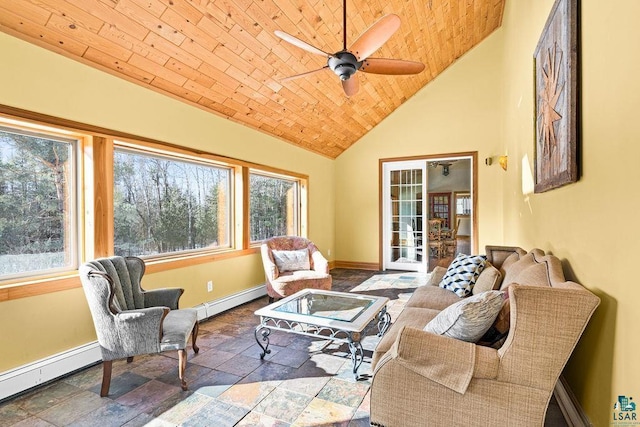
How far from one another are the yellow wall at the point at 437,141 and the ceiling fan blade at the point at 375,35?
272 centimetres

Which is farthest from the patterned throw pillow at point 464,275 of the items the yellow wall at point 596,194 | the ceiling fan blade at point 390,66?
the ceiling fan blade at point 390,66

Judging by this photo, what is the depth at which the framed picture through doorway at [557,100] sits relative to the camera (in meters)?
1.71

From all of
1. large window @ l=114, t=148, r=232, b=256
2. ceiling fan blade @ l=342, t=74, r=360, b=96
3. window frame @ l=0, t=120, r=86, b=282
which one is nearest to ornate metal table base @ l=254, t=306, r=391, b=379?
large window @ l=114, t=148, r=232, b=256

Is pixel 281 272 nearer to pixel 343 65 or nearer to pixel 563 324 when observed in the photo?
pixel 343 65

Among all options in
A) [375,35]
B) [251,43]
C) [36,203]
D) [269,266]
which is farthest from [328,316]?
[251,43]

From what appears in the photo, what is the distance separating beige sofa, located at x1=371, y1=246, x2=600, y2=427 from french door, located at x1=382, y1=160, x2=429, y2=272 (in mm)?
4656

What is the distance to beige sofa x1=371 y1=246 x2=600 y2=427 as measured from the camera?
50.7 inches

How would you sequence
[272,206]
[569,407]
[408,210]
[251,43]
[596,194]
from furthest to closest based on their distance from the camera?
[408,210]
[272,206]
[251,43]
[569,407]
[596,194]

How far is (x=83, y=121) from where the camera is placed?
8.31 feet

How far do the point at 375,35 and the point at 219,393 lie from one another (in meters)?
2.65

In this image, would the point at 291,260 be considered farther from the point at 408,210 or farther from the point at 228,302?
the point at 408,210

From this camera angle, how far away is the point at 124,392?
2158 mm

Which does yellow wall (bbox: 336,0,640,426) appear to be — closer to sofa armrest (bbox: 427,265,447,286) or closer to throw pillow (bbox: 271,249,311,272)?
sofa armrest (bbox: 427,265,447,286)

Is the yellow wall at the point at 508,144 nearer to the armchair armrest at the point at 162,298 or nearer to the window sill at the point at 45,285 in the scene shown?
the window sill at the point at 45,285
